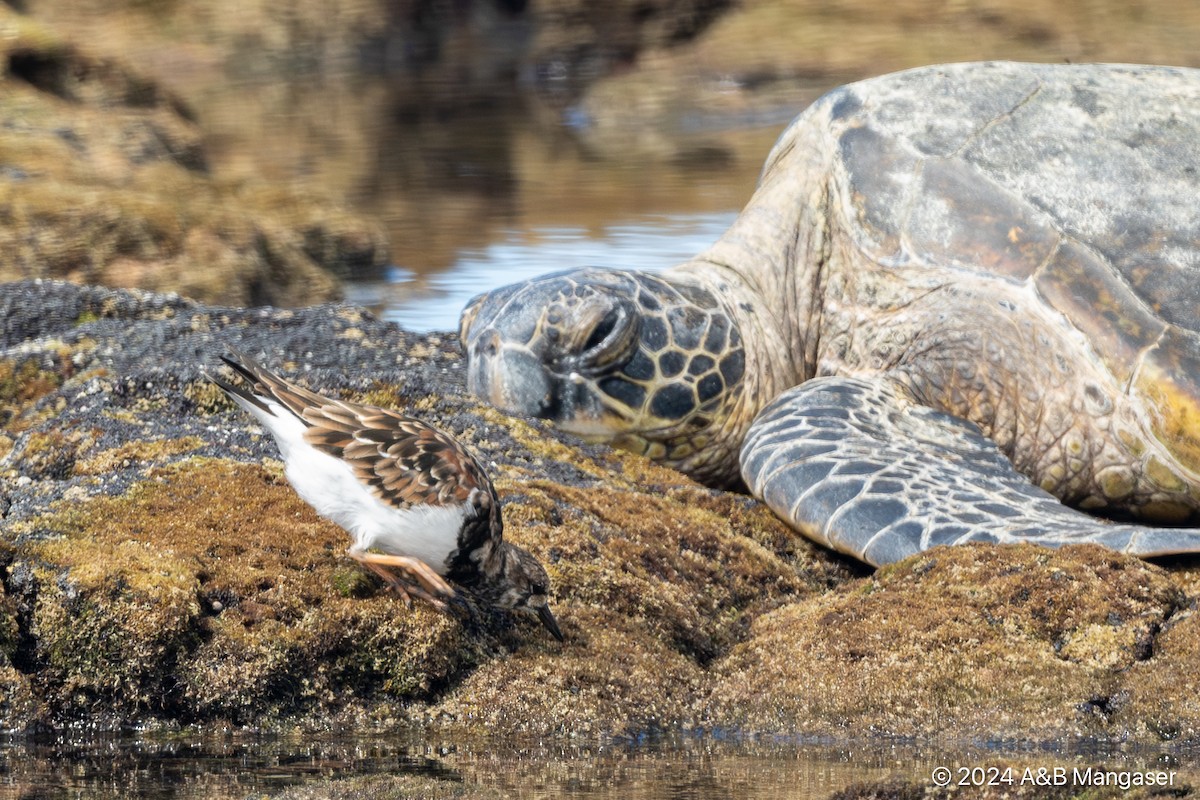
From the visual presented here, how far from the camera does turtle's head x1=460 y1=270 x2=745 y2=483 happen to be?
616 centimetres

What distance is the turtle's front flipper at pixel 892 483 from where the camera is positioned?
16.2ft

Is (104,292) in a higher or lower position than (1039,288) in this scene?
lower

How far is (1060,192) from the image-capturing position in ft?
20.8

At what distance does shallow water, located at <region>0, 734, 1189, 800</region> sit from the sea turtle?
190 centimetres

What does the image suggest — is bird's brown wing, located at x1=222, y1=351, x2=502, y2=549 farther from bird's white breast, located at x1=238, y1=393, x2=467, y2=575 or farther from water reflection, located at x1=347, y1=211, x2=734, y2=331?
water reflection, located at x1=347, y1=211, x2=734, y2=331

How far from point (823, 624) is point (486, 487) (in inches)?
42.4

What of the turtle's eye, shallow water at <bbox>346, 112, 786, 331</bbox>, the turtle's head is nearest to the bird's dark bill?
the turtle's head

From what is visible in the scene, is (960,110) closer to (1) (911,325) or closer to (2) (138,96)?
(1) (911,325)

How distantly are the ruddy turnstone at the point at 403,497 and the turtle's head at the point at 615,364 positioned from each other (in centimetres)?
208

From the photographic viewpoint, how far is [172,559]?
393cm

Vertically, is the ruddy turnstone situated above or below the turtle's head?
above

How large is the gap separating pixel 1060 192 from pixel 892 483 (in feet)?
5.95

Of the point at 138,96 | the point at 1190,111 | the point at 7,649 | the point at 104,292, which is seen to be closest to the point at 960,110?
the point at 1190,111

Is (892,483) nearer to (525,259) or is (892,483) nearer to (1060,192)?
(1060,192)
